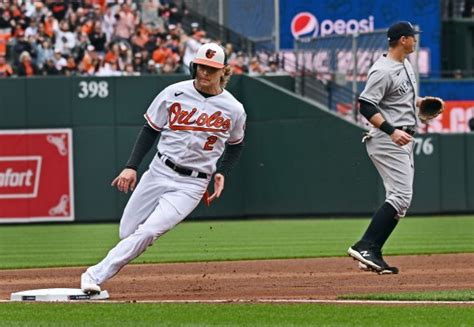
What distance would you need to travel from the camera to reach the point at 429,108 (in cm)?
1082

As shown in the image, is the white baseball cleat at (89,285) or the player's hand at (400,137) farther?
the player's hand at (400,137)

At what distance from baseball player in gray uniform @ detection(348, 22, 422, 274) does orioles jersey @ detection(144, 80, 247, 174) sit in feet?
5.94

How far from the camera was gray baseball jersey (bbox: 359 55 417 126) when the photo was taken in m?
10.2

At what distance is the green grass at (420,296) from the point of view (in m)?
8.37

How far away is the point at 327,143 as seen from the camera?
22641 mm

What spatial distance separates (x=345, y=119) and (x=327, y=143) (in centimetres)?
62

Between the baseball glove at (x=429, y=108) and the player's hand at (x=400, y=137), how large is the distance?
0.95 meters

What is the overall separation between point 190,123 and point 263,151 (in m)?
14.1

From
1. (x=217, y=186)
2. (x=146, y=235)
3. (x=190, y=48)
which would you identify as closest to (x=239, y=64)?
(x=190, y=48)

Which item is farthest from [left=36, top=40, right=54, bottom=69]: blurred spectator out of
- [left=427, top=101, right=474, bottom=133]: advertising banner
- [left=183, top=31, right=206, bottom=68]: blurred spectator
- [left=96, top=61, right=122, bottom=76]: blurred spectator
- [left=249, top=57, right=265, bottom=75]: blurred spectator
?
[left=427, top=101, right=474, bottom=133]: advertising banner

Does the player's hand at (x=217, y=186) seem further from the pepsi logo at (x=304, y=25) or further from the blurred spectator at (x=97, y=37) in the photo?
the pepsi logo at (x=304, y=25)

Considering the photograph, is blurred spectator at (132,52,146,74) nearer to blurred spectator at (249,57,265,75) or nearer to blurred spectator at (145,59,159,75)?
blurred spectator at (145,59,159,75)

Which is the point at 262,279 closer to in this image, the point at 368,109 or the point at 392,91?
the point at 368,109

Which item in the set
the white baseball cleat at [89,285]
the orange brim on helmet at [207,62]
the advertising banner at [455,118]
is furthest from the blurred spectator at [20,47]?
the white baseball cleat at [89,285]
